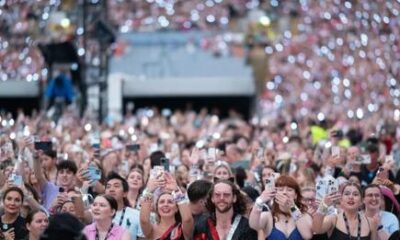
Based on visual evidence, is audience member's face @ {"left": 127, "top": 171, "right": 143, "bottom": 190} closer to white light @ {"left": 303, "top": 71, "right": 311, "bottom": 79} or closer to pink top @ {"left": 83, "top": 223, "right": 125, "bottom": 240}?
pink top @ {"left": 83, "top": 223, "right": 125, "bottom": 240}

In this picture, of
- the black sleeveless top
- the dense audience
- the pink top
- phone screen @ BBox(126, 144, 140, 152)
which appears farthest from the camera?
phone screen @ BBox(126, 144, 140, 152)

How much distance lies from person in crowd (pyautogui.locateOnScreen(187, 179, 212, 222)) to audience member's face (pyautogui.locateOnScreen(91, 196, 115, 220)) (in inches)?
41.4

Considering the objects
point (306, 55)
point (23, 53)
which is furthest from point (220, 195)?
point (306, 55)

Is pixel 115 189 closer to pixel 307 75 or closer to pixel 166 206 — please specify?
pixel 166 206

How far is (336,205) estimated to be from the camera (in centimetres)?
1501

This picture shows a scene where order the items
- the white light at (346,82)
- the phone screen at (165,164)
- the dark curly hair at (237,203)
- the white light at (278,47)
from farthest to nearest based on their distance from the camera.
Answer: the white light at (278,47) → the white light at (346,82) → the phone screen at (165,164) → the dark curly hair at (237,203)

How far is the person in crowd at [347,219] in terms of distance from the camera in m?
14.6

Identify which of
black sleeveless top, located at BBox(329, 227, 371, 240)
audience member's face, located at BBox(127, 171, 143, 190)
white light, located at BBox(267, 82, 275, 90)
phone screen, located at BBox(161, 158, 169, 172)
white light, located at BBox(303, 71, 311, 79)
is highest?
white light, located at BBox(303, 71, 311, 79)

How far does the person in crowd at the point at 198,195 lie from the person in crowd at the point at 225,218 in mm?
591

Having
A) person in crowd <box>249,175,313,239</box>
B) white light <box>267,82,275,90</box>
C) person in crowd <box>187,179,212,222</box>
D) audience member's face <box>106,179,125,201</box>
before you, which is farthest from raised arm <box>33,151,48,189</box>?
white light <box>267,82,275,90</box>

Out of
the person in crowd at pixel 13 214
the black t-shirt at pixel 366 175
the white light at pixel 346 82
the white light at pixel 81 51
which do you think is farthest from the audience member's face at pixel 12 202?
the white light at pixel 346 82

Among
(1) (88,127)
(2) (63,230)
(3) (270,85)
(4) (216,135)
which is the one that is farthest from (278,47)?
(2) (63,230)

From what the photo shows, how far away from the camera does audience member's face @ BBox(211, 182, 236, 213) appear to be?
46.8 feet

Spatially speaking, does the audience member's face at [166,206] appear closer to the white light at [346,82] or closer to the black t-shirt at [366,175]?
the black t-shirt at [366,175]
